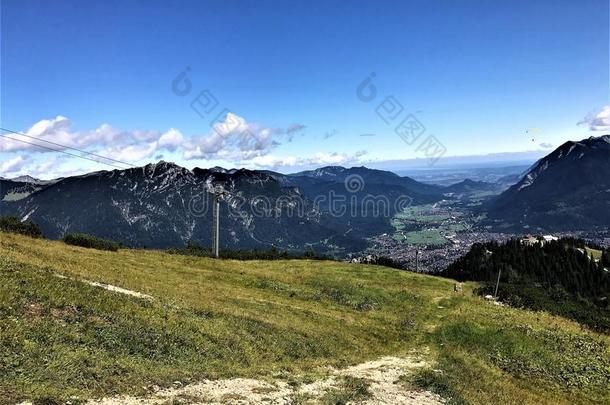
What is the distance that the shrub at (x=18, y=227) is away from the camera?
5661 centimetres

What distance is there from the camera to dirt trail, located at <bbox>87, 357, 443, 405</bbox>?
18.3m

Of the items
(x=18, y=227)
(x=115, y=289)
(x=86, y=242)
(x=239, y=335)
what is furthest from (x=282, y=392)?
(x=18, y=227)

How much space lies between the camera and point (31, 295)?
2494 cm

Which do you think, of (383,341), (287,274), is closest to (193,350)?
(383,341)

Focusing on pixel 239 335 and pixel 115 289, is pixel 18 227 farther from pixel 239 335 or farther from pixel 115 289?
pixel 239 335

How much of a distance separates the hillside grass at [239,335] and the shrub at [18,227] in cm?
1542

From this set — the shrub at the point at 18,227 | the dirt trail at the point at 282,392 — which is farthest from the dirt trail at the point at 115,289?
the shrub at the point at 18,227

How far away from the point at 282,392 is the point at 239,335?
909 centimetres

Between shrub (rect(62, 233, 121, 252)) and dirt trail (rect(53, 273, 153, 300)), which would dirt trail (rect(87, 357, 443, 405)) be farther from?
shrub (rect(62, 233, 121, 252))

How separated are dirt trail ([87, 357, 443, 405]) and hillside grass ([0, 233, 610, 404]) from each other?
3.06ft

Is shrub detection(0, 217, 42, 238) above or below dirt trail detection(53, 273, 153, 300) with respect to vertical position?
above

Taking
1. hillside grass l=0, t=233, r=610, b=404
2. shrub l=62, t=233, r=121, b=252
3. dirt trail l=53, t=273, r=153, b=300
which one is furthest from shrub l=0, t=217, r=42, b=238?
dirt trail l=53, t=273, r=153, b=300

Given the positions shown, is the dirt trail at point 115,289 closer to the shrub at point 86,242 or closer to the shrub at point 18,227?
the shrub at point 18,227

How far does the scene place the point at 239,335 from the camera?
98.7ft
